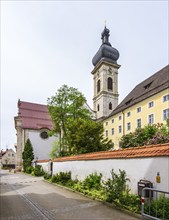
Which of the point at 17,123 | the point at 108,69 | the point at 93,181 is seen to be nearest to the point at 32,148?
the point at 17,123

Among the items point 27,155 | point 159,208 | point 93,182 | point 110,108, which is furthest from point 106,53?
point 159,208

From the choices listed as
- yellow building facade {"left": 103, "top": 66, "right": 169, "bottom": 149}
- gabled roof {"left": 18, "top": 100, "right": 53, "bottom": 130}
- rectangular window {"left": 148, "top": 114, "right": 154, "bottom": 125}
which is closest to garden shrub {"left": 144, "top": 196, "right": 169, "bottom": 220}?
yellow building facade {"left": 103, "top": 66, "right": 169, "bottom": 149}

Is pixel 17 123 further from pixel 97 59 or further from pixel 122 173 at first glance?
pixel 122 173

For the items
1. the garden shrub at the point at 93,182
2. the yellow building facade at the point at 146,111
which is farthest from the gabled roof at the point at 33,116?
the garden shrub at the point at 93,182

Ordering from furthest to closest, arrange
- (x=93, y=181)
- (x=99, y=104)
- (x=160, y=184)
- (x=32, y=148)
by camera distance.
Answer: (x=99, y=104) < (x=32, y=148) < (x=93, y=181) < (x=160, y=184)

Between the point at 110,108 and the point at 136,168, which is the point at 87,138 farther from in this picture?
the point at 110,108

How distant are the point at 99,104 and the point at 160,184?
50.6 meters

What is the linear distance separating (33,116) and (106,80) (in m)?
20.0

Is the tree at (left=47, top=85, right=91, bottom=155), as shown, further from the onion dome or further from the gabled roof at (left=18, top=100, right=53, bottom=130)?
the onion dome

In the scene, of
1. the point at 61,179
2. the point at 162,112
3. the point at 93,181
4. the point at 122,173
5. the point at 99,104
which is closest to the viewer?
the point at 122,173

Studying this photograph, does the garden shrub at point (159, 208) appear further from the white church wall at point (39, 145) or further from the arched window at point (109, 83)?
the arched window at point (109, 83)

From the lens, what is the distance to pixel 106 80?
2304 inches

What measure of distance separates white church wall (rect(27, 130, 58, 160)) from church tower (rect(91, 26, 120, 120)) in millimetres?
14107

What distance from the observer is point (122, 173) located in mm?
10562
